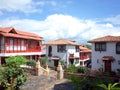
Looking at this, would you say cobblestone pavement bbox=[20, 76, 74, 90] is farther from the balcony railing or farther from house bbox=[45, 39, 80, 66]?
house bbox=[45, 39, 80, 66]

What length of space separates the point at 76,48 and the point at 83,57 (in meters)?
8.35

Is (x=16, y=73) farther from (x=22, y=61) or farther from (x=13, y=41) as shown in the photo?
(x=13, y=41)

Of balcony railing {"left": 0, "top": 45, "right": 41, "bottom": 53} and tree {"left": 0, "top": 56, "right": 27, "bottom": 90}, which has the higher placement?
Result: balcony railing {"left": 0, "top": 45, "right": 41, "bottom": 53}

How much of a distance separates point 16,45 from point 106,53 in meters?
16.7

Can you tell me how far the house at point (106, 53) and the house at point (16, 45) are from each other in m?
13.5

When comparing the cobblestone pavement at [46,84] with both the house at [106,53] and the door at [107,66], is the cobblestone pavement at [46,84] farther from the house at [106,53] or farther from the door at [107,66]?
the house at [106,53]

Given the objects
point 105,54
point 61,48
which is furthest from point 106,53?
point 61,48

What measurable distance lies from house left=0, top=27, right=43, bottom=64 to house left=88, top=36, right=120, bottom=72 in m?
13.5

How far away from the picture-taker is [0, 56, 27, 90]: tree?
1123 inches

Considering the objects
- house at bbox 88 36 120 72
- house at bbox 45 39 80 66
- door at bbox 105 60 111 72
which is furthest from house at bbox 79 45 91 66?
door at bbox 105 60 111 72

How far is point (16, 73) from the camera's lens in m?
29.0

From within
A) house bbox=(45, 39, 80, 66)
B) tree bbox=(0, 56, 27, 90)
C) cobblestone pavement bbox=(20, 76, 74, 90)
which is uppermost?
house bbox=(45, 39, 80, 66)

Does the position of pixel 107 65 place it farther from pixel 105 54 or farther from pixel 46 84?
pixel 46 84

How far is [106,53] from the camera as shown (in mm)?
41719
